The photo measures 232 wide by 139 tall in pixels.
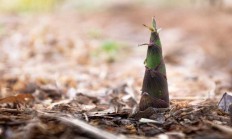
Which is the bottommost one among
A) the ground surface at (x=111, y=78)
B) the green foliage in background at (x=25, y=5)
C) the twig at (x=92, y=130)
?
the twig at (x=92, y=130)

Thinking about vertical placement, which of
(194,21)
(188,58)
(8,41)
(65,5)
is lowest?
(188,58)

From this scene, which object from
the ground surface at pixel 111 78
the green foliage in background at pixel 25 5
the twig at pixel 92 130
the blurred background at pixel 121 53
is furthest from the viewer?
the green foliage in background at pixel 25 5

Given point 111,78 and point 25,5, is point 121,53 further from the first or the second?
point 25,5

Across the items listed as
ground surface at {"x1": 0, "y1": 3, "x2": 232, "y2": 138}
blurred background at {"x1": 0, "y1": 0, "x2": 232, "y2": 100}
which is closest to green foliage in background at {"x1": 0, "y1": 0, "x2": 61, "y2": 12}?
blurred background at {"x1": 0, "y1": 0, "x2": 232, "y2": 100}

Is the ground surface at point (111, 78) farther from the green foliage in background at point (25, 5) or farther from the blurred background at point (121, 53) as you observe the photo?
the green foliage in background at point (25, 5)

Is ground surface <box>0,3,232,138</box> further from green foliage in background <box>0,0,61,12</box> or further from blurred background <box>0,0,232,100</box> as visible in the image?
green foliage in background <box>0,0,61,12</box>

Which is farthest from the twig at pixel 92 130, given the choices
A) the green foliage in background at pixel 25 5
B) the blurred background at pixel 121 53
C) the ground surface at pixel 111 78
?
the green foliage in background at pixel 25 5

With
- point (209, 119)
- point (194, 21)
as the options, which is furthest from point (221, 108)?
point (194, 21)

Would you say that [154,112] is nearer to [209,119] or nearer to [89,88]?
[209,119]
